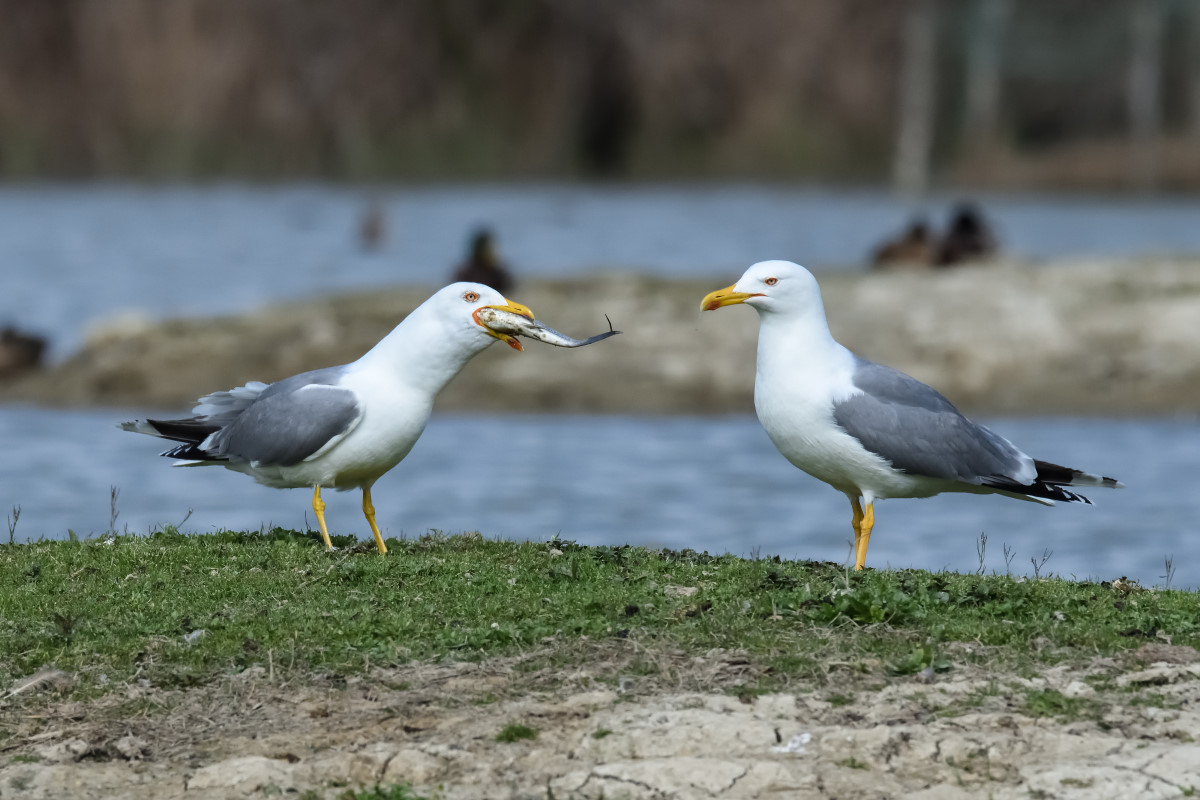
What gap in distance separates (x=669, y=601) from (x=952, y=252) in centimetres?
1947

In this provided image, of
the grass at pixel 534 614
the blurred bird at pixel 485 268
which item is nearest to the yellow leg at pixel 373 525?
the grass at pixel 534 614

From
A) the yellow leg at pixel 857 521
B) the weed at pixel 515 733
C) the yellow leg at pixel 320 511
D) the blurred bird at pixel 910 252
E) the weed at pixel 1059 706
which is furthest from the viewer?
the blurred bird at pixel 910 252

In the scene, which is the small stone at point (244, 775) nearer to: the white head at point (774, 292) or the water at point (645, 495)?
the white head at point (774, 292)

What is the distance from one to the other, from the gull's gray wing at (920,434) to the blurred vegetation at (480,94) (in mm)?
45209

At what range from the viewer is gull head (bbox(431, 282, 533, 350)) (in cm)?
911

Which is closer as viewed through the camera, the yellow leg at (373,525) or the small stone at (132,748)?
the small stone at (132,748)

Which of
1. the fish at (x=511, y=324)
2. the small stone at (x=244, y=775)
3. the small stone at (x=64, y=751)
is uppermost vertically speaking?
the fish at (x=511, y=324)

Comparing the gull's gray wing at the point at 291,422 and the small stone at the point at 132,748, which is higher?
the gull's gray wing at the point at 291,422

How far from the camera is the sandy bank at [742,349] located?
22953 mm

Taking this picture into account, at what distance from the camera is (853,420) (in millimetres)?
8977

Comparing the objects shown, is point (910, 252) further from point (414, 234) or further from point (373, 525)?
point (414, 234)

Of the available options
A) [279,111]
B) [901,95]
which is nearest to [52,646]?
[279,111]

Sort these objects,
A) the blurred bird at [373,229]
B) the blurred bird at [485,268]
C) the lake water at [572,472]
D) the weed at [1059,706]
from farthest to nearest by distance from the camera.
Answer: the blurred bird at [373,229] → the blurred bird at [485,268] → the lake water at [572,472] → the weed at [1059,706]

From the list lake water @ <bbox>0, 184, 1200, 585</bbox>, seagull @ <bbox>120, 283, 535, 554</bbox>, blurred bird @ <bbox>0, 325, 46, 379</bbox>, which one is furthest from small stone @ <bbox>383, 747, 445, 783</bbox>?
blurred bird @ <bbox>0, 325, 46, 379</bbox>
